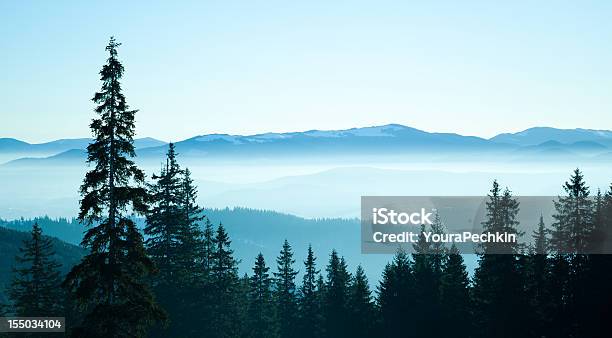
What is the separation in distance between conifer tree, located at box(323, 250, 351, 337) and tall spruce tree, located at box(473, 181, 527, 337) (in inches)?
707

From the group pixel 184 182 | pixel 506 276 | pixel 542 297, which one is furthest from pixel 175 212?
pixel 542 297

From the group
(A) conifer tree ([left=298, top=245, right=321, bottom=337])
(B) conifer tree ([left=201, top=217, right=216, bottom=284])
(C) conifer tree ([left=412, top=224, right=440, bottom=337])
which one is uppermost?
(B) conifer tree ([left=201, top=217, right=216, bottom=284])

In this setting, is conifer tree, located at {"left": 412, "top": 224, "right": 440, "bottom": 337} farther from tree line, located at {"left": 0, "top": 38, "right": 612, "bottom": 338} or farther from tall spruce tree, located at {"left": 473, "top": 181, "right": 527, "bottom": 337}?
tall spruce tree, located at {"left": 473, "top": 181, "right": 527, "bottom": 337}

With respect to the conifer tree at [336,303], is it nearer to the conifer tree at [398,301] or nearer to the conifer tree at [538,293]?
the conifer tree at [398,301]

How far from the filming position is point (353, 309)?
52.8 m

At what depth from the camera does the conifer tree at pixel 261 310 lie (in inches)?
2159

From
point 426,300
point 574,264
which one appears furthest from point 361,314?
point 574,264

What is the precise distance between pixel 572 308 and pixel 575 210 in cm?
596

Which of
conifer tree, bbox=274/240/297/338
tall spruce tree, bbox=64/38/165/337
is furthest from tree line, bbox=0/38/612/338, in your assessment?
conifer tree, bbox=274/240/297/338

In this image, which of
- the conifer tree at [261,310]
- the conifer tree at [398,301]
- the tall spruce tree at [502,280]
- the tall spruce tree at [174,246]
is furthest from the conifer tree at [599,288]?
the conifer tree at [261,310]

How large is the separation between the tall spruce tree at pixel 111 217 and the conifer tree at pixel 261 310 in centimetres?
3322

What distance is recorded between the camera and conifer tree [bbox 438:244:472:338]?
41250 mm

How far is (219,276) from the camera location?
45.0 meters

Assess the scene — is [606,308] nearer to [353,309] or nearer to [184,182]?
[353,309]
